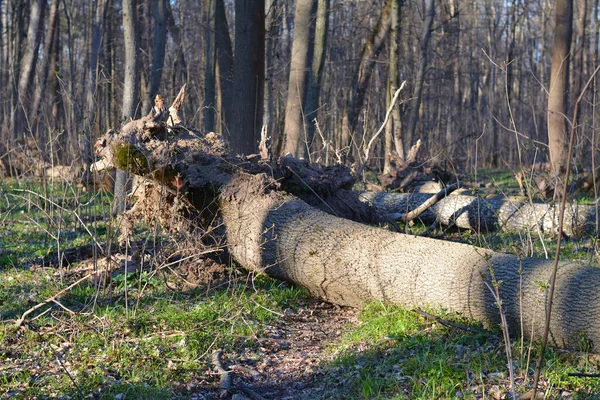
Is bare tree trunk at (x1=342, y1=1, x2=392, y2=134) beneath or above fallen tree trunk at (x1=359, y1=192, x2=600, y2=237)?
above

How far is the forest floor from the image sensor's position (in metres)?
3.93

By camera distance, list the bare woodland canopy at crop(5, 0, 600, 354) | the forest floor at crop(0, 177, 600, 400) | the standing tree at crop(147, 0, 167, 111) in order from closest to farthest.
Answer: the forest floor at crop(0, 177, 600, 400) < the bare woodland canopy at crop(5, 0, 600, 354) < the standing tree at crop(147, 0, 167, 111)

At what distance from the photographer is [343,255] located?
5352 millimetres

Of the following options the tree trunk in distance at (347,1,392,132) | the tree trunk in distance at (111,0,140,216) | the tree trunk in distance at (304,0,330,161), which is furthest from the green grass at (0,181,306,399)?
the tree trunk in distance at (347,1,392,132)

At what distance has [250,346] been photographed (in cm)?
479

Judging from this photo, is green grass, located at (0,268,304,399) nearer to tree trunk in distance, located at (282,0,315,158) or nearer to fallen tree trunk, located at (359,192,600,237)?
fallen tree trunk, located at (359,192,600,237)

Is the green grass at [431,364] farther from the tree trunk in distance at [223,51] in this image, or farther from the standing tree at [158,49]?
the tree trunk in distance at [223,51]

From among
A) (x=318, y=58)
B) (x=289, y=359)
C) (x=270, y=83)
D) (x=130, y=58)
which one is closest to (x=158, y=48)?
(x=318, y=58)

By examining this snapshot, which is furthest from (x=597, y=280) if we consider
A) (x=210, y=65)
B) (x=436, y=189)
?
(x=210, y=65)

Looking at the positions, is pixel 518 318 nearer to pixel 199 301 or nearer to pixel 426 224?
pixel 199 301

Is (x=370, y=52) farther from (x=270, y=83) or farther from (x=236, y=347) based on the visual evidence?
(x=236, y=347)

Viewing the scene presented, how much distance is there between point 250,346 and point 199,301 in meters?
1.02

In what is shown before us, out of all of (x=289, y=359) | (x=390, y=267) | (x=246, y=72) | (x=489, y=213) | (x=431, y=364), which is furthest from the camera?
(x=246, y=72)

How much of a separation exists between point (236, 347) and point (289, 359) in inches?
17.9
